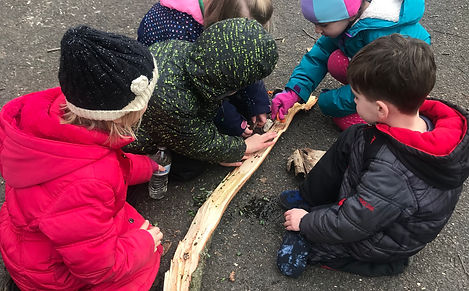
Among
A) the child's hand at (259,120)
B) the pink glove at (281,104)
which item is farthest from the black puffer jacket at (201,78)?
the pink glove at (281,104)

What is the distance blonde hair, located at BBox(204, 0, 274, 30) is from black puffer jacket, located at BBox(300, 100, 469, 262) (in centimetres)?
96

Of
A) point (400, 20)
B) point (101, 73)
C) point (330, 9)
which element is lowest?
point (400, 20)

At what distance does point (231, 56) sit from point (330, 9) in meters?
1.01

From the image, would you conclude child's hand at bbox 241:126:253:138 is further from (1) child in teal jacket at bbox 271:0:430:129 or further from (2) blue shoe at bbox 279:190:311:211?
(2) blue shoe at bbox 279:190:311:211

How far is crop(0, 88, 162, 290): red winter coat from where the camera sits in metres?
1.54

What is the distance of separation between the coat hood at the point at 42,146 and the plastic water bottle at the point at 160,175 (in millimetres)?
936

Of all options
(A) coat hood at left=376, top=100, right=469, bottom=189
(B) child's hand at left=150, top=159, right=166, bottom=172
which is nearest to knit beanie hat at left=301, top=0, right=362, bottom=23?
(A) coat hood at left=376, top=100, right=469, bottom=189

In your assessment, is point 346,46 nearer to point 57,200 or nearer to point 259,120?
point 259,120

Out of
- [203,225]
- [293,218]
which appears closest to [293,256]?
[293,218]

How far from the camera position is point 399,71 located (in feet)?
5.92

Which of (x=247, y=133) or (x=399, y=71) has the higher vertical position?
(x=399, y=71)

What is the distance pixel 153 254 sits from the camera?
81.0 inches

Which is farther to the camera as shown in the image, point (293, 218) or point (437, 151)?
point (293, 218)

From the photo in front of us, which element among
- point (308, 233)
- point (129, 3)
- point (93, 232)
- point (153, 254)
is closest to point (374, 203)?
point (308, 233)
